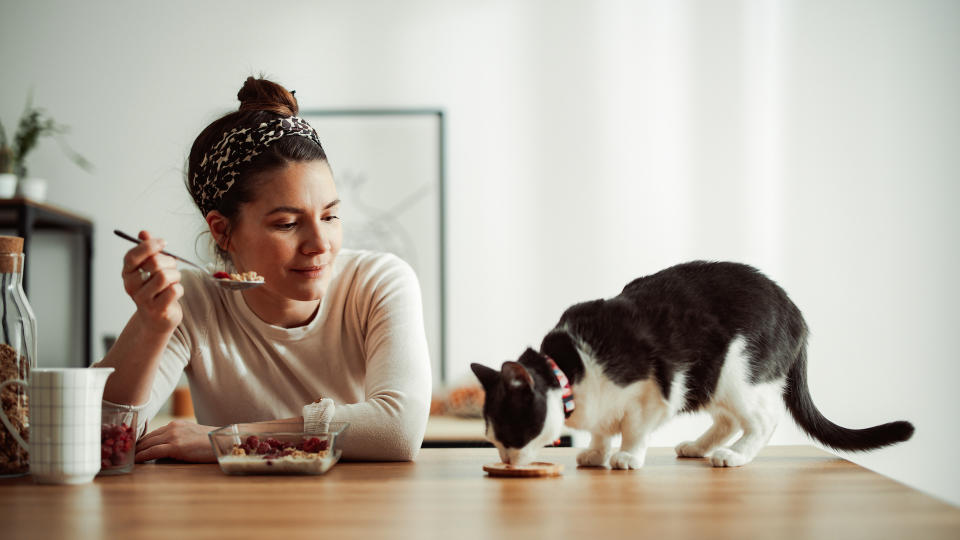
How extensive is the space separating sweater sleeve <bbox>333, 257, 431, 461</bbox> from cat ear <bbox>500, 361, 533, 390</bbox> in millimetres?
251

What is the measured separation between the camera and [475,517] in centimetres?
75

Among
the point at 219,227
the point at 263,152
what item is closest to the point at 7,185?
the point at 219,227

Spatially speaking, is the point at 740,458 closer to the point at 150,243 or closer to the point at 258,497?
the point at 258,497

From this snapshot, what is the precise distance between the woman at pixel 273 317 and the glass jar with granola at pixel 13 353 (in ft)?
0.46

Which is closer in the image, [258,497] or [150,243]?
[258,497]

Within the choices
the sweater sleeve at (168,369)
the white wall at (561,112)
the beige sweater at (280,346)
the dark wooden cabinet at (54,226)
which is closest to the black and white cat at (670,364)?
the beige sweater at (280,346)

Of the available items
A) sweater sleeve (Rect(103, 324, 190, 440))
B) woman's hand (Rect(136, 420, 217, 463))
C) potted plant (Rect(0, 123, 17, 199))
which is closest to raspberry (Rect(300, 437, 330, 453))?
woman's hand (Rect(136, 420, 217, 463))

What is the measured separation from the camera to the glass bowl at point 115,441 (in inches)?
39.3

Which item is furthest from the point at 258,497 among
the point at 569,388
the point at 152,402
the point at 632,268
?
the point at 632,268

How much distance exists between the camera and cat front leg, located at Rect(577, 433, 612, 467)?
107 centimetres

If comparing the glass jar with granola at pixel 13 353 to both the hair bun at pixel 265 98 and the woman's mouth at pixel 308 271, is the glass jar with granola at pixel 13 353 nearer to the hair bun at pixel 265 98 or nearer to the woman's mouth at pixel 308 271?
the woman's mouth at pixel 308 271

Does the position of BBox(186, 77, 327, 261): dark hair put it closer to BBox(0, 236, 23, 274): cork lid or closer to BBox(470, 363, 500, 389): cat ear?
BBox(0, 236, 23, 274): cork lid

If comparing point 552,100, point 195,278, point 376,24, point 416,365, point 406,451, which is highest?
point 376,24

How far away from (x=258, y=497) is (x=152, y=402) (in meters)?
0.57
